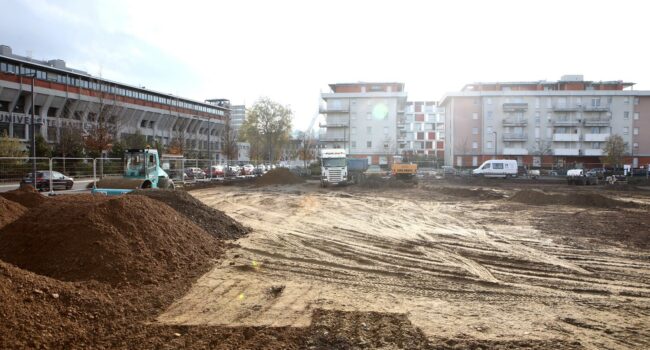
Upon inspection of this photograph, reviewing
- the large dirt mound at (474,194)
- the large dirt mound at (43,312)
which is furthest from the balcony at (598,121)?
the large dirt mound at (43,312)

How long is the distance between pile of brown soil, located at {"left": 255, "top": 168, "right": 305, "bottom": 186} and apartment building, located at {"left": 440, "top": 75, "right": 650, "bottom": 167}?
162 ft

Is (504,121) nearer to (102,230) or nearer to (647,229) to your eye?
(647,229)

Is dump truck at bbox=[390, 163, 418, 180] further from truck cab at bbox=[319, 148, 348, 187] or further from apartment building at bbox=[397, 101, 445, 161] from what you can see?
apartment building at bbox=[397, 101, 445, 161]

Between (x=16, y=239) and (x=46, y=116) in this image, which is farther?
(x=46, y=116)

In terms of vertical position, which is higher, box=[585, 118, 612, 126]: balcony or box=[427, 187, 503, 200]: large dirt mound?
box=[585, 118, 612, 126]: balcony

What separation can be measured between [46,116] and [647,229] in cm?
6726

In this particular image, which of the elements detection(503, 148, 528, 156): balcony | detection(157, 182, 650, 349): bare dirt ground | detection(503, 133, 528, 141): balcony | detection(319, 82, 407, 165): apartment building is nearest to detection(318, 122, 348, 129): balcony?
detection(319, 82, 407, 165): apartment building

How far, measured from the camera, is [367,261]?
29.1 ft

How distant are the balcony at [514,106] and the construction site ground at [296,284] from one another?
239ft

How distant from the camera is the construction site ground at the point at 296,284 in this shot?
4.80 meters

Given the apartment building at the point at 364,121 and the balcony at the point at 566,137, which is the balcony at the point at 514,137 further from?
the apartment building at the point at 364,121

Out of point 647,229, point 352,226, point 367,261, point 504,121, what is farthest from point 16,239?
point 504,121

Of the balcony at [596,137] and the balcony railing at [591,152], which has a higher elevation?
the balcony at [596,137]

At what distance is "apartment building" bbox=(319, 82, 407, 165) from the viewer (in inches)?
3250
